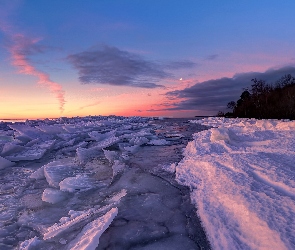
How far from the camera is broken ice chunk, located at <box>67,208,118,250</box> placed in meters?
1.63

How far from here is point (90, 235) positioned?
1.77 metres

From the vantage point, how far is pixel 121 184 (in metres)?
3.51

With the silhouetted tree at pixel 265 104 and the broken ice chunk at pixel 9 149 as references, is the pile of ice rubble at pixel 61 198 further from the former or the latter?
the silhouetted tree at pixel 265 104

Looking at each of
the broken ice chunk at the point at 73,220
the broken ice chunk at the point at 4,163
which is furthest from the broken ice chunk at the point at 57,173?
the broken ice chunk at the point at 4,163

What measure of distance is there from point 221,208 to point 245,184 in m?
0.47

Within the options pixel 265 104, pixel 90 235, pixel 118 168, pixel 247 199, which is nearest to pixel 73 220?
pixel 90 235

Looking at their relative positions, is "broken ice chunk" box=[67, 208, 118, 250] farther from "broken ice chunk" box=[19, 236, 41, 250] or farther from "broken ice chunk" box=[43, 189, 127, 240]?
"broken ice chunk" box=[19, 236, 41, 250]

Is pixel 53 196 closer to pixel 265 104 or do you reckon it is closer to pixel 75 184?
pixel 75 184

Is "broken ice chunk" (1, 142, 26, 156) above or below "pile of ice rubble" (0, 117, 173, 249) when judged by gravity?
above

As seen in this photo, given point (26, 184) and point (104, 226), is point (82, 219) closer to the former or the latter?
point (104, 226)

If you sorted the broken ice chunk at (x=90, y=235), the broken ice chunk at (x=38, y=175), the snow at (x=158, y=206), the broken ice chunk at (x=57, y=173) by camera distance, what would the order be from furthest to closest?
1. the broken ice chunk at (x=38, y=175)
2. the broken ice chunk at (x=57, y=173)
3. the snow at (x=158, y=206)
4. the broken ice chunk at (x=90, y=235)

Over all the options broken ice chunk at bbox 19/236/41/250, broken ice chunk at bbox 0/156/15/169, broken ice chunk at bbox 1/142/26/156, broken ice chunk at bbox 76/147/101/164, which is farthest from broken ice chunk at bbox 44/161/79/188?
broken ice chunk at bbox 1/142/26/156

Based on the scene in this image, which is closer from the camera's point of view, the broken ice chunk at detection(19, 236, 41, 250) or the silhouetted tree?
the broken ice chunk at detection(19, 236, 41, 250)

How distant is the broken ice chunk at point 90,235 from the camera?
1.63m
